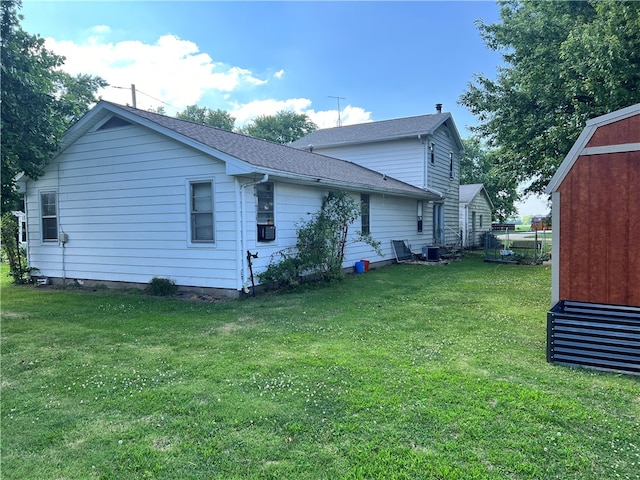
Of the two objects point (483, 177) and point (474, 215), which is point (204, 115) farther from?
point (474, 215)

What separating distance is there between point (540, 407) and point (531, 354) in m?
1.43

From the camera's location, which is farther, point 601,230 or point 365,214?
point 365,214

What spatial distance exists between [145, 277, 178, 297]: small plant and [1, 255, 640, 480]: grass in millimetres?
1994

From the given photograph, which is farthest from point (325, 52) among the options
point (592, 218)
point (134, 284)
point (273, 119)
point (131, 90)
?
point (273, 119)

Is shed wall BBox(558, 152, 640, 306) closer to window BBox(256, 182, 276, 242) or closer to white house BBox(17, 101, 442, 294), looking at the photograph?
white house BBox(17, 101, 442, 294)

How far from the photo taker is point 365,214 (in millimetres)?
12359

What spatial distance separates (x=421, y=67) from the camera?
17281mm

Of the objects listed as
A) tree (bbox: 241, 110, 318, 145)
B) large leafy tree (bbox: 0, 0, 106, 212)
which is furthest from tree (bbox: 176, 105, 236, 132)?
large leafy tree (bbox: 0, 0, 106, 212)

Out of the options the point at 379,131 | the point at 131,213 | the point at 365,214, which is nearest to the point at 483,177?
the point at 379,131

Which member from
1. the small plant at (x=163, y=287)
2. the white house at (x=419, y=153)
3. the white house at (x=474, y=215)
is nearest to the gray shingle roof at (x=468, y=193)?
the white house at (x=474, y=215)

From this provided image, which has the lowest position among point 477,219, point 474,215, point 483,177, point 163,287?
point 163,287

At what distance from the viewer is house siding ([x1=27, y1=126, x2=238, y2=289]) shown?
26.1 feet

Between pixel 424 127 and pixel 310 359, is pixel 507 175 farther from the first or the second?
pixel 310 359

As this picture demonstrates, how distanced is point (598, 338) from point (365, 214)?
869 centimetres
